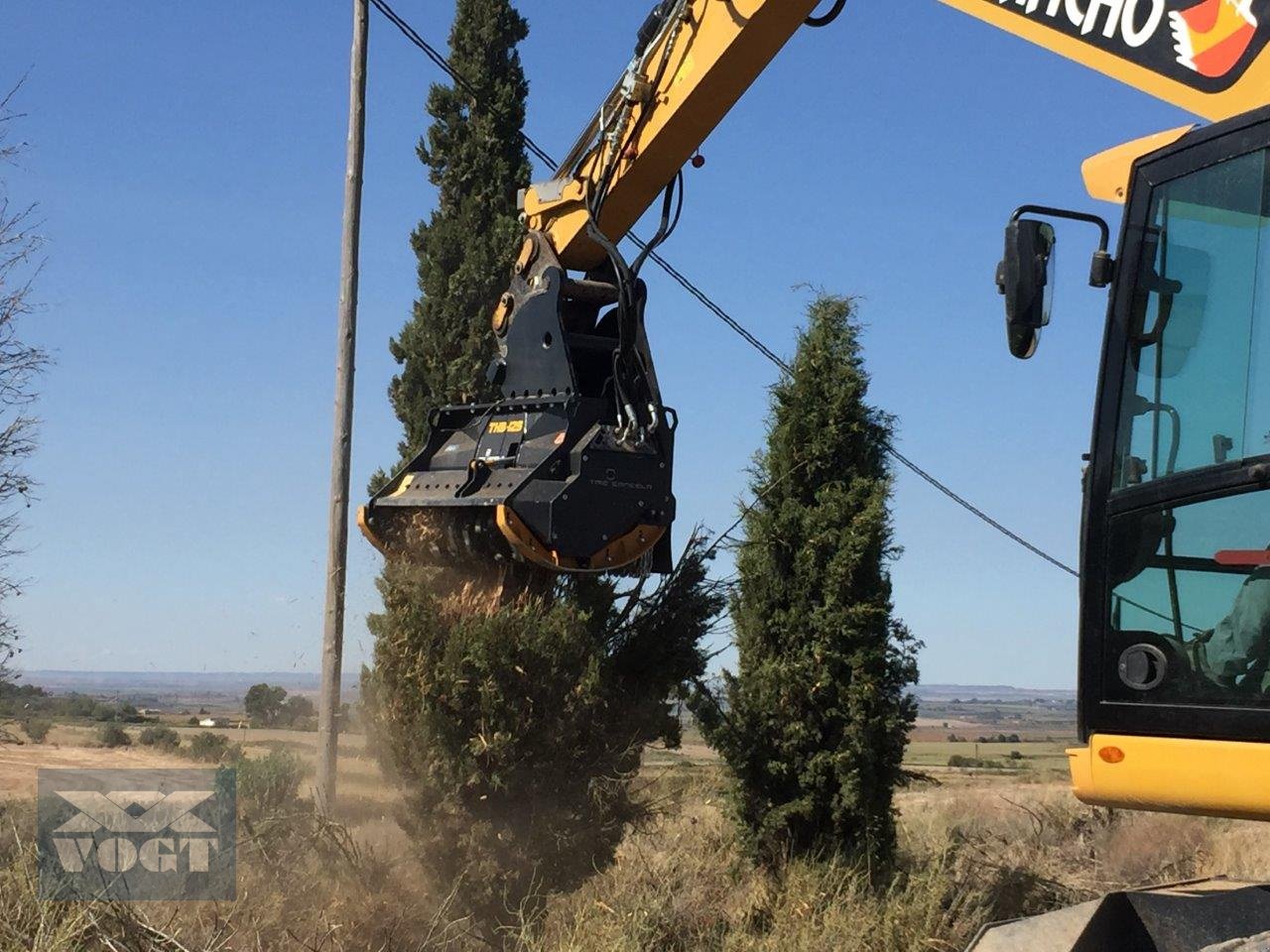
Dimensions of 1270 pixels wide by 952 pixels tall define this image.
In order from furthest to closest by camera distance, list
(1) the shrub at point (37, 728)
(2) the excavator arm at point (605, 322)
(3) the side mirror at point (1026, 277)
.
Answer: (1) the shrub at point (37, 728) < (2) the excavator arm at point (605, 322) < (3) the side mirror at point (1026, 277)

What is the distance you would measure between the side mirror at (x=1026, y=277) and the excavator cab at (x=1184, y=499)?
0.7 inches

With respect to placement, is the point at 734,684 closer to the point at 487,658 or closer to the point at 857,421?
the point at 857,421

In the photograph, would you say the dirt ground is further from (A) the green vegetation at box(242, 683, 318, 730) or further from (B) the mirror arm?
(B) the mirror arm

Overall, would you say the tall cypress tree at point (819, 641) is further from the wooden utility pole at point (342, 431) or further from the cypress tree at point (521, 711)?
the wooden utility pole at point (342, 431)

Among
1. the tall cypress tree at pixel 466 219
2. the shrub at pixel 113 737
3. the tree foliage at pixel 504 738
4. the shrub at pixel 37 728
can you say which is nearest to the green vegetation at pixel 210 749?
the shrub at pixel 37 728

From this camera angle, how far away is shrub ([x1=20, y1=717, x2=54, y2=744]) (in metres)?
9.85

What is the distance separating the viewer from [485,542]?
6406 mm

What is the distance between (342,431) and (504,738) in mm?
3259

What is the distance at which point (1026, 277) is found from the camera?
4570mm

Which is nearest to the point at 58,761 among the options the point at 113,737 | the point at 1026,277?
the point at 113,737

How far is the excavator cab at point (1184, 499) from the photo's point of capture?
3941 millimetres

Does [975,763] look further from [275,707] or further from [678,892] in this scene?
[275,707]

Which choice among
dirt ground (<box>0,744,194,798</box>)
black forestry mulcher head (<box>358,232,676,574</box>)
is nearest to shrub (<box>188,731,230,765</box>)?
dirt ground (<box>0,744,194,798</box>)

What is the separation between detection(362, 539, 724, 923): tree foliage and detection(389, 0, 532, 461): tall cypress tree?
2.18 m
